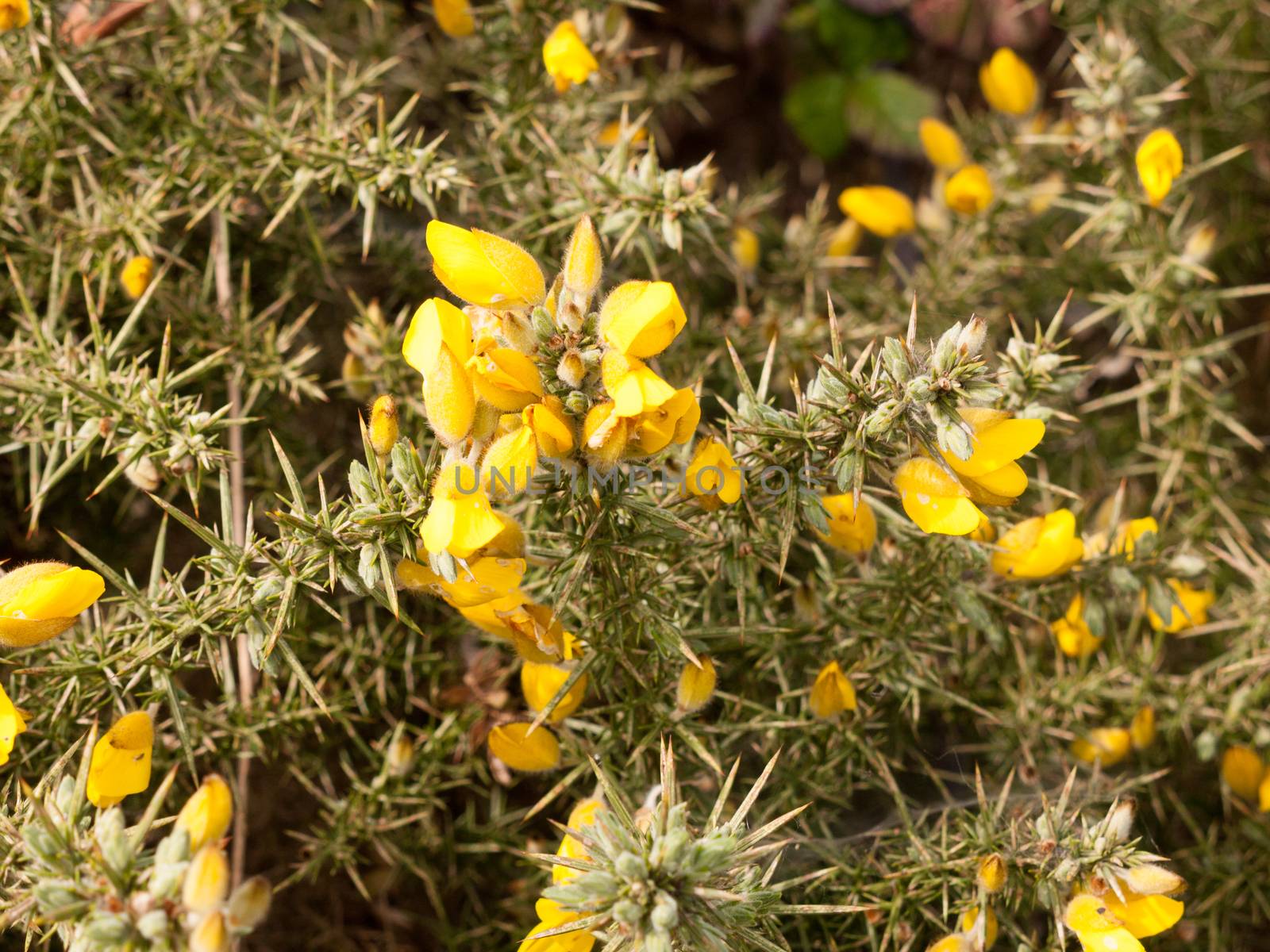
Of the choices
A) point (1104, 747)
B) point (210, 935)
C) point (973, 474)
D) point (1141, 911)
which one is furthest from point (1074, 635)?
point (210, 935)

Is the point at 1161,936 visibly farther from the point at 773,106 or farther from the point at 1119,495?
the point at 773,106

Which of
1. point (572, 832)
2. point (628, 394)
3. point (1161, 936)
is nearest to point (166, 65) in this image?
point (628, 394)

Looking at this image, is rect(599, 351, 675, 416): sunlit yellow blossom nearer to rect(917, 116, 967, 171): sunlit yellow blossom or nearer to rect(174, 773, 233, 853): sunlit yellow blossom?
rect(174, 773, 233, 853): sunlit yellow blossom

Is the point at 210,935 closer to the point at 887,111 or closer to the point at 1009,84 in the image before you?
the point at 1009,84

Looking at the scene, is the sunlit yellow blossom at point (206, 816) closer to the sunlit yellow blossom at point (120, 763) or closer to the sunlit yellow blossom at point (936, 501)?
the sunlit yellow blossom at point (120, 763)

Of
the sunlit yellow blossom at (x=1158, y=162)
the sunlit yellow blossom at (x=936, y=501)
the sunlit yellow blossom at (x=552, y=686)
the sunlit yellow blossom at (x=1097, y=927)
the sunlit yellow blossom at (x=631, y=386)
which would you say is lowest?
the sunlit yellow blossom at (x=1097, y=927)

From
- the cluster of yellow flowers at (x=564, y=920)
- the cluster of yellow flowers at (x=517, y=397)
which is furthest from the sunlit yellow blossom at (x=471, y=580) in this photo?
the cluster of yellow flowers at (x=564, y=920)
